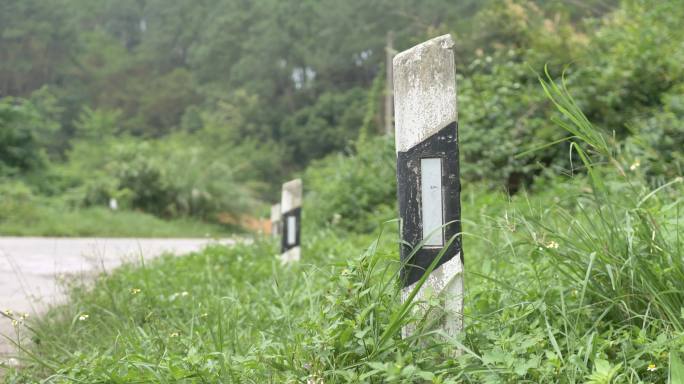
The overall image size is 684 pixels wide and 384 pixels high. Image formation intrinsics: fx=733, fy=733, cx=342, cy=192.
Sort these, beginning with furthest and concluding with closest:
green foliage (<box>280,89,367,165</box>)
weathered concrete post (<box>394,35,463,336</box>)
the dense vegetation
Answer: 1. green foliage (<box>280,89,367,165</box>)
2. weathered concrete post (<box>394,35,463,336</box>)
3. the dense vegetation

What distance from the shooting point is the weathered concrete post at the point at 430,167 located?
6.92 ft

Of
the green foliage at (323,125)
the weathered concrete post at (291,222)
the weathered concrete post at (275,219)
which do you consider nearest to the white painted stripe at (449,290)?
the weathered concrete post at (291,222)

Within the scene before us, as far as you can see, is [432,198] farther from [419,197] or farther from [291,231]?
[291,231]

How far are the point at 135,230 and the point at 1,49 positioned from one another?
3184cm

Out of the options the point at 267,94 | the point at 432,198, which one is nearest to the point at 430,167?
the point at 432,198

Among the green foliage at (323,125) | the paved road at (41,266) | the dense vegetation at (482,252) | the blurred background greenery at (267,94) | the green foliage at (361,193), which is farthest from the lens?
the green foliage at (323,125)

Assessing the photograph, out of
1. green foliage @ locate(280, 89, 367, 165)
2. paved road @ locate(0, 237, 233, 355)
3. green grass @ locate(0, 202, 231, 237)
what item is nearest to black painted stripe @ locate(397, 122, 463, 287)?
paved road @ locate(0, 237, 233, 355)

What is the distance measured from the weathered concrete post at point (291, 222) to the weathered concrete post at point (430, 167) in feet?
11.7

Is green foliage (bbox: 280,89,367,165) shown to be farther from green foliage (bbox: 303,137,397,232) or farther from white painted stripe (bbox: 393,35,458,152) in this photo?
white painted stripe (bbox: 393,35,458,152)

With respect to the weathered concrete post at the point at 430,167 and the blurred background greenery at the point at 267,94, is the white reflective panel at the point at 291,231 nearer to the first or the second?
the blurred background greenery at the point at 267,94

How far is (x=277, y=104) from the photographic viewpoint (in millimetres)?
45750

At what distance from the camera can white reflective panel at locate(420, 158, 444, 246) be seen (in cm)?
211

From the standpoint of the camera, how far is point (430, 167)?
2.14 metres

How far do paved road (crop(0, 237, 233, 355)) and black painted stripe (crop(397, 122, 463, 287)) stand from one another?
1.36 meters
